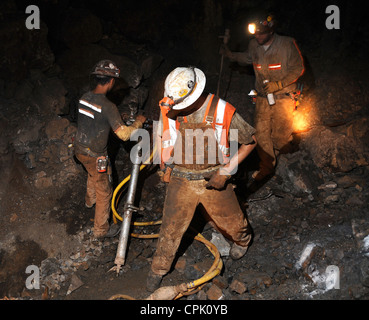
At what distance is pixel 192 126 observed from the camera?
12.4ft

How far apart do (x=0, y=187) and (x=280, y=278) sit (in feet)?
15.2

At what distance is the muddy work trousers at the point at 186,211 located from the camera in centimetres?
408

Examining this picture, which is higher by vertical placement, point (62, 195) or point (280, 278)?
point (62, 195)

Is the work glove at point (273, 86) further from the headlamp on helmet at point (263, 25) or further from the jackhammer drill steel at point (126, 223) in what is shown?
the jackhammer drill steel at point (126, 223)

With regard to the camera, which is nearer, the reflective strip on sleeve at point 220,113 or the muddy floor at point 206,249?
the reflective strip on sleeve at point 220,113

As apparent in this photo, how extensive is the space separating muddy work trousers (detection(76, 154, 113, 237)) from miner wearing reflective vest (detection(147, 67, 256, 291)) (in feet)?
4.26

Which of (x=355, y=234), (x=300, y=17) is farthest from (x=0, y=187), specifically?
(x=300, y=17)

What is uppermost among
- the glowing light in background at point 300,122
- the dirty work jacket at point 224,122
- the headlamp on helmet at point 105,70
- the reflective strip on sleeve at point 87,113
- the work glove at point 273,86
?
the headlamp on helmet at point 105,70

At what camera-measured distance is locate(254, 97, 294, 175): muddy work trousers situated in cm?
572

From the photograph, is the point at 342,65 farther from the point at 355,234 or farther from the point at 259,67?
A: the point at 355,234

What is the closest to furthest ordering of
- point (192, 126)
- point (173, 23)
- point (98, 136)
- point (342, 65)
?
point (192, 126)
point (98, 136)
point (342, 65)
point (173, 23)

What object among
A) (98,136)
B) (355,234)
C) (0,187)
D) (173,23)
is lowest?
(355,234)

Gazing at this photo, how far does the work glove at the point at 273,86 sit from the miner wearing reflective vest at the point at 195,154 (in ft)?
6.64

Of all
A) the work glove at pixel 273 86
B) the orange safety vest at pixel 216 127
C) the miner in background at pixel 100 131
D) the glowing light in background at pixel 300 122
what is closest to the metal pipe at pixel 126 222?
the miner in background at pixel 100 131
